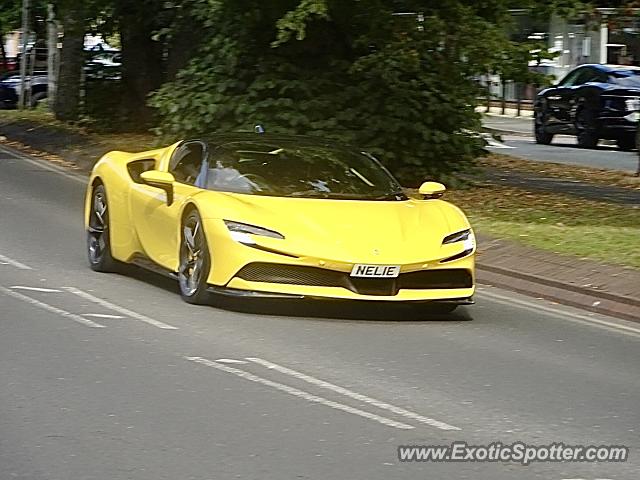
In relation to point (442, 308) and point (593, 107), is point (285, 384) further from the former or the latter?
point (593, 107)

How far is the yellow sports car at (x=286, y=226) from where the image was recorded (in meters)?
10.3

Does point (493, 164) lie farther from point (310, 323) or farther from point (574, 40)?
point (574, 40)

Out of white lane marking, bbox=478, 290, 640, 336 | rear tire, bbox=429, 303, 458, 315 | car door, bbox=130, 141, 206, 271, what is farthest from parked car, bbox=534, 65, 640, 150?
rear tire, bbox=429, 303, 458, 315

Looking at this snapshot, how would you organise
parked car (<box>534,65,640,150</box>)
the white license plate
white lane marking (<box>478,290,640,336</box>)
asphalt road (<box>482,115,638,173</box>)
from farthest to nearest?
parked car (<box>534,65,640,150</box>)
asphalt road (<box>482,115,638,173</box>)
white lane marking (<box>478,290,640,336</box>)
the white license plate

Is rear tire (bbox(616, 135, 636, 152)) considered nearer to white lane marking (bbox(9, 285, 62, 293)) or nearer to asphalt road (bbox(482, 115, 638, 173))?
asphalt road (bbox(482, 115, 638, 173))

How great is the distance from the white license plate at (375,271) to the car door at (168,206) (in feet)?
5.27

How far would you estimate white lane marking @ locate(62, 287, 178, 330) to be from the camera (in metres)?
10.1

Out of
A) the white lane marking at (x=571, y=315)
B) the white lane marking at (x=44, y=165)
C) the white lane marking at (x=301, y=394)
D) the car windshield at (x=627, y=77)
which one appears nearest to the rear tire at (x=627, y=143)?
the car windshield at (x=627, y=77)

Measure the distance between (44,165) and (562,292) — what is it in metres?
13.2

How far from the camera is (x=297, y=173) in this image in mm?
11461

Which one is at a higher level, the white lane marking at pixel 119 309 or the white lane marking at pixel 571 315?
the white lane marking at pixel 119 309

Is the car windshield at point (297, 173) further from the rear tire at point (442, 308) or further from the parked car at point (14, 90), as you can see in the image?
the parked car at point (14, 90)

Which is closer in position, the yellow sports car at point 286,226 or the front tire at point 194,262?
the yellow sports car at point 286,226

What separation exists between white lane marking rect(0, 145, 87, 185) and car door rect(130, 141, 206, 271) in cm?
912
